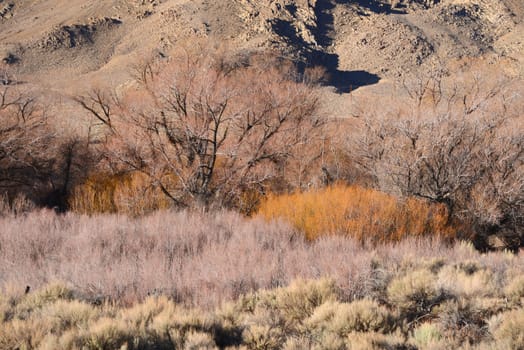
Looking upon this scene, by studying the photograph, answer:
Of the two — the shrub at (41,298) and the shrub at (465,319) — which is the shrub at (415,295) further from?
the shrub at (41,298)

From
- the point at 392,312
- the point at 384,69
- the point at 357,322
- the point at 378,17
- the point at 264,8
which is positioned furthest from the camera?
the point at 378,17

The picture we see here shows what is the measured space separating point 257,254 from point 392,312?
3.21 metres

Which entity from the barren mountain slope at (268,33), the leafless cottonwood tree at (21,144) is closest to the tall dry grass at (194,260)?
the leafless cottonwood tree at (21,144)

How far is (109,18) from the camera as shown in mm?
103312

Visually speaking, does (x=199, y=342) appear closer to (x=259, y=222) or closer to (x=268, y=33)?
(x=259, y=222)

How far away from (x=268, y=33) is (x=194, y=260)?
89.8 m

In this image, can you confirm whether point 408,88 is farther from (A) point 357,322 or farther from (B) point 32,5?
(B) point 32,5

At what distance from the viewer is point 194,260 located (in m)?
8.21

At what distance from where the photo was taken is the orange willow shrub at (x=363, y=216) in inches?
448

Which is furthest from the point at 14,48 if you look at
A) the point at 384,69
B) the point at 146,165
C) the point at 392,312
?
the point at 392,312

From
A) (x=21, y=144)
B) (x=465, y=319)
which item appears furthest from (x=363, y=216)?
(x=21, y=144)

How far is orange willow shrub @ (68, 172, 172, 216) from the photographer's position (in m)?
17.0

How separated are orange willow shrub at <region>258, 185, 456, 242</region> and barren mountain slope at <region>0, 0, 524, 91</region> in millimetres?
65847

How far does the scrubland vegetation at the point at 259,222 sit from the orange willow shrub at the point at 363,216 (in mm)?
70
